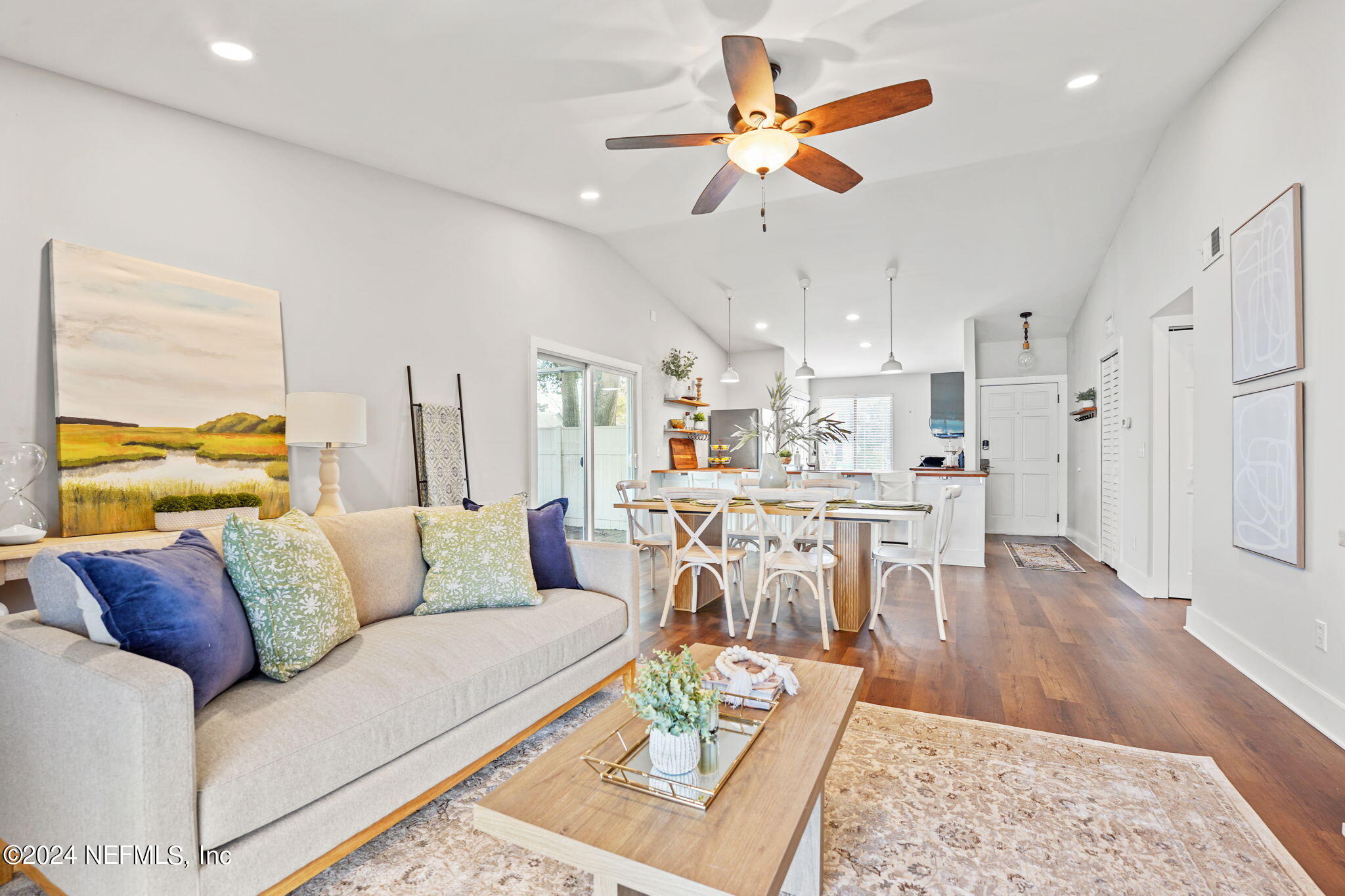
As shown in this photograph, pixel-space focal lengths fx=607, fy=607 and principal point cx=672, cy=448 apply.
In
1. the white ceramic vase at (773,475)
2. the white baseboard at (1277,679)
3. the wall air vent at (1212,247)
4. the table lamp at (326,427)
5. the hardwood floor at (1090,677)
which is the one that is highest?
the wall air vent at (1212,247)

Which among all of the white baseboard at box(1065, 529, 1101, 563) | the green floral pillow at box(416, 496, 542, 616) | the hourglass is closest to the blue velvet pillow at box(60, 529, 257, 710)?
the green floral pillow at box(416, 496, 542, 616)

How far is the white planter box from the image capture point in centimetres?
261

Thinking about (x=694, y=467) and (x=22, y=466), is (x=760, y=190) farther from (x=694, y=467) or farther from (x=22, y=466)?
(x=22, y=466)

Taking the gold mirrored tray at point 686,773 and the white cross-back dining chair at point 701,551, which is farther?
the white cross-back dining chair at point 701,551

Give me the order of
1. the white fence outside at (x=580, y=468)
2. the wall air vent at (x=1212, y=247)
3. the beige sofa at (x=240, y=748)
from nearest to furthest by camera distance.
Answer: the beige sofa at (x=240, y=748) < the wall air vent at (x=1212, y=247) < the white fence outside at (x=580, y=468)

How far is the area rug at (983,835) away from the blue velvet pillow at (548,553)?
2.39 ft

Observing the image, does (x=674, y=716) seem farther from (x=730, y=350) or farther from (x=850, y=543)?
(x=730, y=350)

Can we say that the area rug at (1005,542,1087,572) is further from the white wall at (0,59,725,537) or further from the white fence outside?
the white wall at (0,59,725,537)

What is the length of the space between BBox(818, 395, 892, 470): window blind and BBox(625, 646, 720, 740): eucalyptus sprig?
347 inches

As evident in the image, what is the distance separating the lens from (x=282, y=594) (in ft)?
5.70

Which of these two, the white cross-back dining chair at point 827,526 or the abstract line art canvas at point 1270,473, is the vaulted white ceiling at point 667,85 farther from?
the white cross-back dining chair at point 827,526

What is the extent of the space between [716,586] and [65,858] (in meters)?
3.52

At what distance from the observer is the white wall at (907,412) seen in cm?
968

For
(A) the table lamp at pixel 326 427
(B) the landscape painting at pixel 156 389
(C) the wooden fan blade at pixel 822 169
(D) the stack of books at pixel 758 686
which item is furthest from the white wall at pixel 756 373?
(D) the stack of books at pixel 758 686
